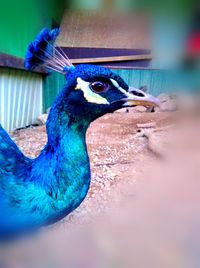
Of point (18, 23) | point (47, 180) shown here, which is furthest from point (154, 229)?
point (18, 23)

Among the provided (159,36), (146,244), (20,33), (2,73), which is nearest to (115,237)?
(146,244)

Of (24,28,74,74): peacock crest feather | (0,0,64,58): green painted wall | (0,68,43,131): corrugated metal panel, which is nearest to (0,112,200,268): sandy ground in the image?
(24,28,74,74): peacock crest feather

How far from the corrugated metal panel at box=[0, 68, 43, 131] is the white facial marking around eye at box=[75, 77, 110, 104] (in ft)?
4.62

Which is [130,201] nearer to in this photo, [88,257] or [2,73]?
[88,257]

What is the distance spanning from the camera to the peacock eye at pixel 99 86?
2.43 ft

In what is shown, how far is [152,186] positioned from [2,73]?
172 cm

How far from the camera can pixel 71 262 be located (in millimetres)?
493

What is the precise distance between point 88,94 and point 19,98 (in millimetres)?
1718

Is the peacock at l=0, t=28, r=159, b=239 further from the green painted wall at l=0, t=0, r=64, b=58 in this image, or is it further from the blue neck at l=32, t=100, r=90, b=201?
the green painted wall at l=0, t=0, r=64, b=58

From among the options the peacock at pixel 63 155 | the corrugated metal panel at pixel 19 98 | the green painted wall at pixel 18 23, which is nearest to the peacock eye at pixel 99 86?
the peacock at pixel 63 155

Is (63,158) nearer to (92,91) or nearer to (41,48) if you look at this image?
(92,91)

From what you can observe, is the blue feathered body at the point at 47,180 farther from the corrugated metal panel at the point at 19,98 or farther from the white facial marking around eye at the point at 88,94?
the corrugated metal panel at the point at 19,98

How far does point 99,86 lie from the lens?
744 mm

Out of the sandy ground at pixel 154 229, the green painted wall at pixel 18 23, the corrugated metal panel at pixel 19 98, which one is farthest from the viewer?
the corrugated metal panel at pixel 19 98
